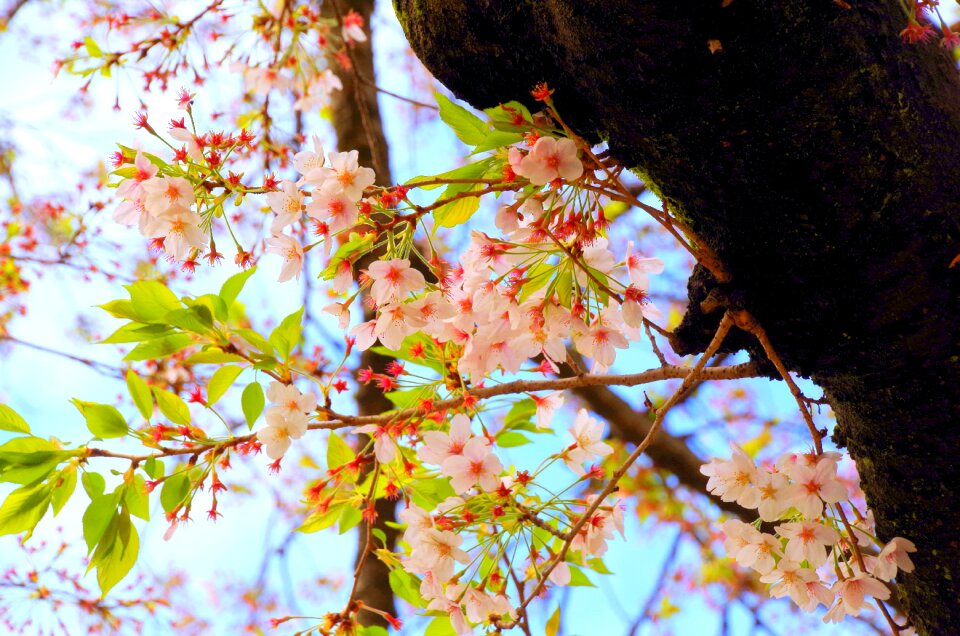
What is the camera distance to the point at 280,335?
0.83 meters

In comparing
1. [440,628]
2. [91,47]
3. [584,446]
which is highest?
[91,47]

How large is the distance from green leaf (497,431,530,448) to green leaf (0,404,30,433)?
23.6 inches

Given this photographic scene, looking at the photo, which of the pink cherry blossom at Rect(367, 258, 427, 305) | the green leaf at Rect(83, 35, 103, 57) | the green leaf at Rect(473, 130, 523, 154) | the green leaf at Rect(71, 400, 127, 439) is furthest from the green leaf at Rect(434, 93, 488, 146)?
the green leaf at Rect(83, 35, 103, 57)

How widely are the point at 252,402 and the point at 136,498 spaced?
17 cm

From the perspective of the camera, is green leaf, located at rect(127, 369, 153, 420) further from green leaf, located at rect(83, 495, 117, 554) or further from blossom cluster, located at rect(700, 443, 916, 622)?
blossom cluster, located at rect(700, 443, 916, 622)

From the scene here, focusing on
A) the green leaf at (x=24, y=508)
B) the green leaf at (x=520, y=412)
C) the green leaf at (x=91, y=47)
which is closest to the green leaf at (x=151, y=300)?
the green leaf at (x=24, y=508)

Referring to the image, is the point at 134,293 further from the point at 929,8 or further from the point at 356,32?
the point at 356,32

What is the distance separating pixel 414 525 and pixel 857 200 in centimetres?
56

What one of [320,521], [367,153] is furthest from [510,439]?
[367,153]

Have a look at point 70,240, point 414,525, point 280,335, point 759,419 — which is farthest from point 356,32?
point 759,419

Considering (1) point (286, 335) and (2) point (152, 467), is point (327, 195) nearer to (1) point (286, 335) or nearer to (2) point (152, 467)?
(1) point (286, 335)

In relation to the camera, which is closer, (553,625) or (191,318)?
(191,318)

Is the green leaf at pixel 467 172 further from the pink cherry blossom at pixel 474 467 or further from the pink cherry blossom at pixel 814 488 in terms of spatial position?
the pink cherry blossom at pixel 814 488

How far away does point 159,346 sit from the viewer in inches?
31.5
